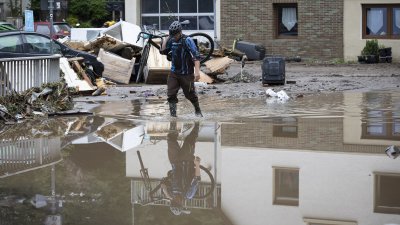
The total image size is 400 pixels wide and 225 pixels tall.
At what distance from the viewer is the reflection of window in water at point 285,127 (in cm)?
1141

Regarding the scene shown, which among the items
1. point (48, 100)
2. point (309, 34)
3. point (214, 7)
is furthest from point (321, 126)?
point (214, 7)

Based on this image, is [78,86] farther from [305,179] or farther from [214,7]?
[214,7]

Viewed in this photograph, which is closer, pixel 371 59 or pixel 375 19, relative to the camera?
pixel 371 59

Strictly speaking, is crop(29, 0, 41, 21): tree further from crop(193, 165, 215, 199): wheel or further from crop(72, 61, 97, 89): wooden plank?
crop(193, 165, 215, 199): wheel

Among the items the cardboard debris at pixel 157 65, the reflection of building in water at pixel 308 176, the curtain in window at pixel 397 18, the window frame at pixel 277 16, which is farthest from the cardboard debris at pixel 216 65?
the curtain in window at pixel 397 18

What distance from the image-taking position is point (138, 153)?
9.98 meters

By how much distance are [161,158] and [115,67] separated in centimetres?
1252

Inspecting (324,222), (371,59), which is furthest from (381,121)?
(371,59)

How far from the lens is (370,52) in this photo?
3098 cm

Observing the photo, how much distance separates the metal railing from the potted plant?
1812 cm

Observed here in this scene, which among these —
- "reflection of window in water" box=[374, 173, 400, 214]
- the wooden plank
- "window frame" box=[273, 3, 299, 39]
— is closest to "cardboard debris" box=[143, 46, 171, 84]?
the wooden plank

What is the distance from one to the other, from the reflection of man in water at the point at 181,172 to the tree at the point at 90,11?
A: 3985 centimetres

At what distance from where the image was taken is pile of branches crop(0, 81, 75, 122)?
13430 millimetres

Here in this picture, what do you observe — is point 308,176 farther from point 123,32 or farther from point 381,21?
point 381,21
